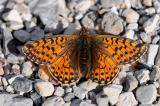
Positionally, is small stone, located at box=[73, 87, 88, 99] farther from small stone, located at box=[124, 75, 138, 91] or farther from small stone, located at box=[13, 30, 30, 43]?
small stone, located at box=[13, 30, 30, 43]

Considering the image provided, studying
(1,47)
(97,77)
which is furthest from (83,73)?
(1,47)

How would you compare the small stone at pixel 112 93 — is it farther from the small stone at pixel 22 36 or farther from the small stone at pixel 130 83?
the small stone at pixel 22 36

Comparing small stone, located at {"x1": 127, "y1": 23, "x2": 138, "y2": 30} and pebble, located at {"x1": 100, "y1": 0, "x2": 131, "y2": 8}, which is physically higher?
pebble, located at {"x1": 100, "y1": 0, "x2": 131, "y2": 8}

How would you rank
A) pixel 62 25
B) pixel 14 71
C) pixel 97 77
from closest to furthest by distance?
pixel 97 77, pixel 14 71, pixel 62 25

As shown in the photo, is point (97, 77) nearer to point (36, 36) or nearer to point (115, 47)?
point (115, 47)

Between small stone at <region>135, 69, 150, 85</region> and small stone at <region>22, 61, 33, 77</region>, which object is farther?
small stone at <region>22, 61, 33, 77</region>

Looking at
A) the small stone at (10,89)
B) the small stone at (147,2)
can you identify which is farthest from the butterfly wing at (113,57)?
the small stone at (147,2)

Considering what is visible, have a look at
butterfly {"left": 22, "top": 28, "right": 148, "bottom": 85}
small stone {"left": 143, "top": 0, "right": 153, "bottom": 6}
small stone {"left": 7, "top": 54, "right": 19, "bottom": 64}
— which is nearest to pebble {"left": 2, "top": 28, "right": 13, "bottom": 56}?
small stone {"left": 7, "top": 54, "right": 19, "bottom": 64}
